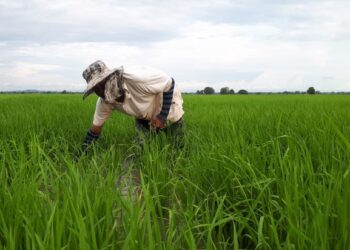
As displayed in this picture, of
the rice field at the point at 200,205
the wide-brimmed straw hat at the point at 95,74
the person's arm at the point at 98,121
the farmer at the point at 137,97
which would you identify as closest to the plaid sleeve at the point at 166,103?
the farmer at the point at 137,97

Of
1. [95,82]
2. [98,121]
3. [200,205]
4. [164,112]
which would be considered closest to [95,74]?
[95,82]

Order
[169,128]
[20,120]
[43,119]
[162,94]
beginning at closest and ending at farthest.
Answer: [162,94] → [169,128] → [20,120] → [43,119]

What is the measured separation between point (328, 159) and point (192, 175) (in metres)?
0.69

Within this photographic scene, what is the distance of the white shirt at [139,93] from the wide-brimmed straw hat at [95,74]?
0.30 metres

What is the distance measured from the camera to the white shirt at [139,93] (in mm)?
3201

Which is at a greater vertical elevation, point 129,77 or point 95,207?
point 129,77

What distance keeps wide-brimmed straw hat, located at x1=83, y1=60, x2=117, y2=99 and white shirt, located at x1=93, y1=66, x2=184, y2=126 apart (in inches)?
11.9

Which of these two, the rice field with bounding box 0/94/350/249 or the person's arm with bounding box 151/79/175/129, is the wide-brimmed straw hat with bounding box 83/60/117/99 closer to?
the person's arm with bounding box 151/79/175/129

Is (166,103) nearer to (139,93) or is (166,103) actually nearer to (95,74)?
(139,93)

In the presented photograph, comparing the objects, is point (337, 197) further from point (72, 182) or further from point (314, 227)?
point (72, 182)

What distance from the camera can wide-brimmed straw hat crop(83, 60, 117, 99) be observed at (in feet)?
9.12

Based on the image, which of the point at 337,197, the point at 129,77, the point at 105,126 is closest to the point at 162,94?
the point at 129,77

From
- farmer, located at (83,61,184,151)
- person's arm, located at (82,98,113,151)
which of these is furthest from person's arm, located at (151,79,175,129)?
person's arm, located at (82,98,113,151)

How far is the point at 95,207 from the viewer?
4.69ft
